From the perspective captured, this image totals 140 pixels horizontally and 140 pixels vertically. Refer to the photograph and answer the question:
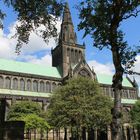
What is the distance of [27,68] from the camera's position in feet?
232

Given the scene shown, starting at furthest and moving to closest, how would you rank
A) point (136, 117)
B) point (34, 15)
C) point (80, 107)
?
1. point (136, 117)
2. point (80, 107)
3. point (34, 15)

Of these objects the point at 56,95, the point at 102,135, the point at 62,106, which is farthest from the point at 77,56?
the point at 62,106

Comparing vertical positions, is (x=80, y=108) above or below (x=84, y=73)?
below

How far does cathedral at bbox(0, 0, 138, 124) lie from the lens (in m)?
62.7

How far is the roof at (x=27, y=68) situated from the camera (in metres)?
66.8

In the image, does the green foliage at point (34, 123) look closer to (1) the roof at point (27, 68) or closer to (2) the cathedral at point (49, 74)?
(2) the cathedral at point (49, 74)

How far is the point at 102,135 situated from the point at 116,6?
168ft

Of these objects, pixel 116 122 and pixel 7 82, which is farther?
pixel 7 82

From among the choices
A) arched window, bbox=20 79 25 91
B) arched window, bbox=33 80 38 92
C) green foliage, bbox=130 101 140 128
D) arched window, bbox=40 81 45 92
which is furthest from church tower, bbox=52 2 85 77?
green foliage, bbox=130 101 140 128

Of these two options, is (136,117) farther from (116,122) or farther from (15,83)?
(116,122)

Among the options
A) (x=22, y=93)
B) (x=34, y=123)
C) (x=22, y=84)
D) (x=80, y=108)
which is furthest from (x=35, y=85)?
(x=80, y=108)

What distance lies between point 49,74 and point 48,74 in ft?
1.03

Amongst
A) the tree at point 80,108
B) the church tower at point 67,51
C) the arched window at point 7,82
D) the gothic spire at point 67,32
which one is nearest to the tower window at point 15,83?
the arched window at point 7,82

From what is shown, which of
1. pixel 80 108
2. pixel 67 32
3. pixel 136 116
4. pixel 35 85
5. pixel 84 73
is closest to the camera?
pixel 80 108
